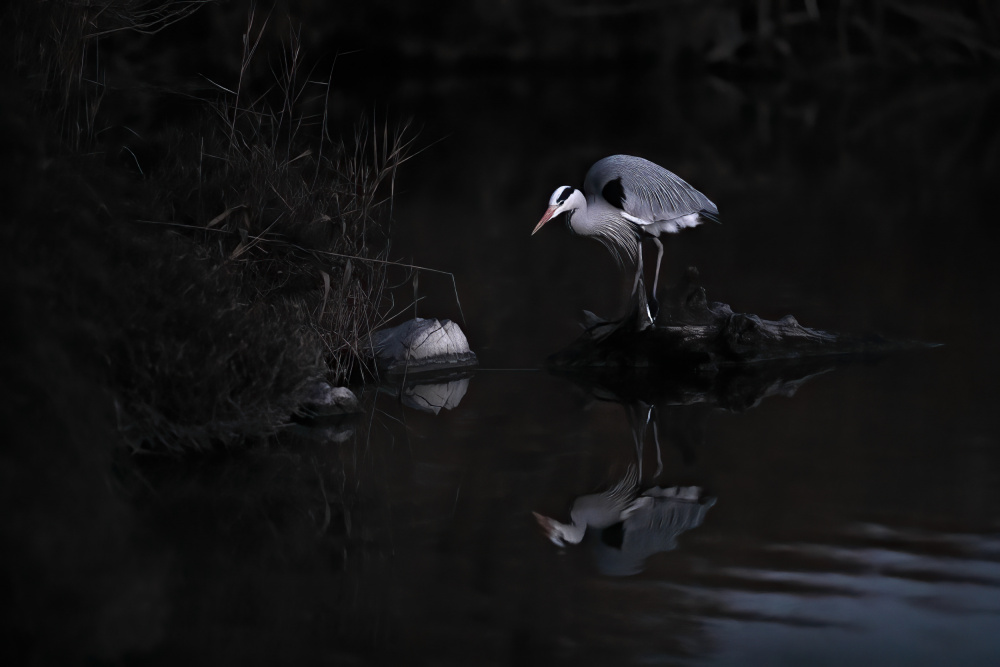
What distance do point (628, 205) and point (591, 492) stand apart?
72.8 inches

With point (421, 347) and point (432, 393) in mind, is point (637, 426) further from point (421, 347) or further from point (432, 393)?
point (421, 347)

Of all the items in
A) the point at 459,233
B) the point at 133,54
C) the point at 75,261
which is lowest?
the point at 133,54

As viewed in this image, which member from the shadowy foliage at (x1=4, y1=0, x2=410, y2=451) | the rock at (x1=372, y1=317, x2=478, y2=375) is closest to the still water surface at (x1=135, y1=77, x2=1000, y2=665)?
the rock at (x1=372, y1=317, x2=478, y2=375)

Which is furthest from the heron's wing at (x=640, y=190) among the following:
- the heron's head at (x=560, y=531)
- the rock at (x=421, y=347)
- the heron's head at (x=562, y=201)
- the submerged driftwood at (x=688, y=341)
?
the heron's head at (x=560, y=531)

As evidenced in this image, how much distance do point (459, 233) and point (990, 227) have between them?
3618 millimetres

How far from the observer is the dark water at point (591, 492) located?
3408 millimetres

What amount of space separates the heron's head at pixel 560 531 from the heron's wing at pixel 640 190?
6.94 ft

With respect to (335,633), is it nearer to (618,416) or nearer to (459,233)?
(618,416)

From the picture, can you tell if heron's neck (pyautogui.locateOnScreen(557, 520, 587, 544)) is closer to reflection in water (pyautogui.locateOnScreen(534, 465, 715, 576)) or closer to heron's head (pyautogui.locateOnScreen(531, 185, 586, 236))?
reflection in water (pyautogui.locateOnScreen(534, 465, 715, 576))

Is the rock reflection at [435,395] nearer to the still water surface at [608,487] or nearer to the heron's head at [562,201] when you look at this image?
the still water surface at [608,487]

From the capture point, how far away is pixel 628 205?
19.6ft

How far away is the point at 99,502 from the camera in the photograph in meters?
3.45

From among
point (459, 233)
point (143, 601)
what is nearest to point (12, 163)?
point (143, 601)

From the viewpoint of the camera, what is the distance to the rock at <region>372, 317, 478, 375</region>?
5.88 metres
